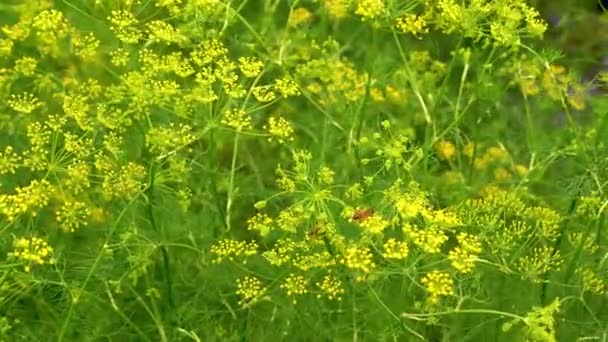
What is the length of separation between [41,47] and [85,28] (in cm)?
43

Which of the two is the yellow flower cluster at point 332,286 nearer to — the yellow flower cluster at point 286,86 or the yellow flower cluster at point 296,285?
the yellow flower cluster at point 296,285

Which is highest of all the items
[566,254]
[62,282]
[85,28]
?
[85,28]

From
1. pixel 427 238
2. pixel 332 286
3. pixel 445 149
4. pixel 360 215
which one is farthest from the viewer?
pixel 445 149

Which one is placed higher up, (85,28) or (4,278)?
(85,28)

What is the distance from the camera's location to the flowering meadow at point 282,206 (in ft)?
10.5

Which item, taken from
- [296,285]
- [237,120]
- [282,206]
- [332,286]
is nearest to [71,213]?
[237,120]

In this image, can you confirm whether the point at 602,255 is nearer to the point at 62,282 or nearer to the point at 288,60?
the point at 288,60

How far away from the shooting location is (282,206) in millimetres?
4051

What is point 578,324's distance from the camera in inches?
142

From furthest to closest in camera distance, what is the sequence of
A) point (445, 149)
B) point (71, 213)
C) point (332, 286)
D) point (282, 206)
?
point (445, 149) < point (282, 206) < point (71, 213) < point (332, 286)

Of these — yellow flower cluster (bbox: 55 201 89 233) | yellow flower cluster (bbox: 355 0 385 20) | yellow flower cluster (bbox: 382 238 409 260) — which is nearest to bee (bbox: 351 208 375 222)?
yellow flower cluster (bbox: 382 238 409 260)

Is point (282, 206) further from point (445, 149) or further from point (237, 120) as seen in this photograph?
point (237, 120)

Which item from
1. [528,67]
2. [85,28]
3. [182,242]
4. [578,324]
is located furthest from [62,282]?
[528,67]

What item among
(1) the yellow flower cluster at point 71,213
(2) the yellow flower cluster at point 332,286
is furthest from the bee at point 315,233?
(1) the yellow flower cluster at point 71,213
